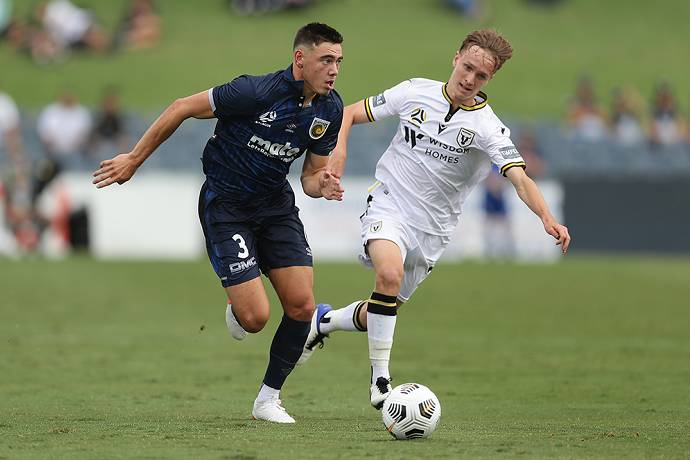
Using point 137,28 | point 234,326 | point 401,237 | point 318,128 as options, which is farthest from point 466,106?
point 137,28

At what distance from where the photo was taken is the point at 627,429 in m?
7.95

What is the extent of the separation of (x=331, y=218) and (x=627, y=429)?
18.2 m

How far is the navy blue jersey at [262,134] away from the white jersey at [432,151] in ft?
2.62

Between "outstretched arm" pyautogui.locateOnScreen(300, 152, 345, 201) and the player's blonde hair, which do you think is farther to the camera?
the player's blonde hair

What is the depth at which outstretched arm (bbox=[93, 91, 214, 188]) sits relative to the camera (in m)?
8.38

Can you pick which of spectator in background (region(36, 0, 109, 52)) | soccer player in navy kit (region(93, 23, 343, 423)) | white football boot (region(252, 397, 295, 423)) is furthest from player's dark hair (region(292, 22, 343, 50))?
spectator in background (region(36, 0, 109, 52))

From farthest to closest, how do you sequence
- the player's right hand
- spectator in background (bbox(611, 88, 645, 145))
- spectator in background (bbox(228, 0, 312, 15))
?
spectator in background (bbox(228, 0, 312, 15)) < spectator in background (bbox(611, 88, 645, 145)) < the player's right hand

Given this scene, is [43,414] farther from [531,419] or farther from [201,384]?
[531,419]

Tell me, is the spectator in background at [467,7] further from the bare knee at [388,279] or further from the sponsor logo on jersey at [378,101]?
the bare knee at [388,279]

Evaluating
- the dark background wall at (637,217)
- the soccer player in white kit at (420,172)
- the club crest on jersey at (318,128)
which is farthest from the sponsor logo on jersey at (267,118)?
the dark background wall at (637,217)

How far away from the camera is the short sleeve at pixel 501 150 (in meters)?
8.86

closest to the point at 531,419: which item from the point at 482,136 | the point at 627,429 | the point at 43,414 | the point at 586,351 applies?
the point at 627,429

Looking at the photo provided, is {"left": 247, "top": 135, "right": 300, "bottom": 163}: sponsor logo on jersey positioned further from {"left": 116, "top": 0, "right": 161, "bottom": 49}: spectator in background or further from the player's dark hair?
{"left": 116, "top": 0, "right": 161, "bottom": 49}: spectator in background

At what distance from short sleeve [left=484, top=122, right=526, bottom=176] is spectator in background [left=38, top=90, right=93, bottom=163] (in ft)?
61.6
